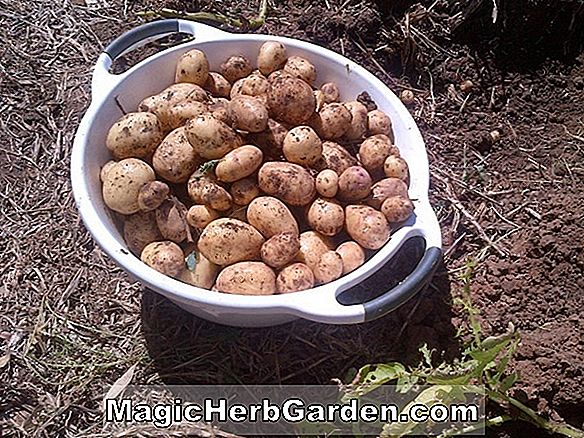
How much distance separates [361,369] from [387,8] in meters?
0.93

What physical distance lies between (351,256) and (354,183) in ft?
0.44

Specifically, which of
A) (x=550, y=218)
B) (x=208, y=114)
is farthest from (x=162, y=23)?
(x=550, y=218)

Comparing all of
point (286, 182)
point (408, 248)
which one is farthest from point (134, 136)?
point (408, 248)

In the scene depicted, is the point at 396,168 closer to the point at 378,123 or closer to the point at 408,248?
the point at 378,123

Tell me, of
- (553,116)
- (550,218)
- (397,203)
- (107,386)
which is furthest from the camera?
(553,116)

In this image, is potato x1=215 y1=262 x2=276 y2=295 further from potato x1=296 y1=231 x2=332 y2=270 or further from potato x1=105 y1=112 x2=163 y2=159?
potato x1=105 y1=112 x2=163 y2=159

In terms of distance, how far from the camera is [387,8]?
1827 millimetres

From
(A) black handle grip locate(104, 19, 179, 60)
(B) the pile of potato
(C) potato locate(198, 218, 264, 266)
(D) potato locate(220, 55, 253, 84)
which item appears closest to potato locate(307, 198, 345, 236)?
(B) the pile of potato

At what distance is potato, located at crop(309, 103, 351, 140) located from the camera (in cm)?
137

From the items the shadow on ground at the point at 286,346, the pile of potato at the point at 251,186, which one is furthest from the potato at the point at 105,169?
the shadow on ground at the point at 286,346

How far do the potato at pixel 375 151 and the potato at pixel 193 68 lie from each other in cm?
34

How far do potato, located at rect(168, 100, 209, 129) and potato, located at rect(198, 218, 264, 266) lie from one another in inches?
8.2

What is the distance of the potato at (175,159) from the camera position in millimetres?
1318

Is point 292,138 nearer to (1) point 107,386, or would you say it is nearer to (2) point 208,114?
(2) point 208,114
